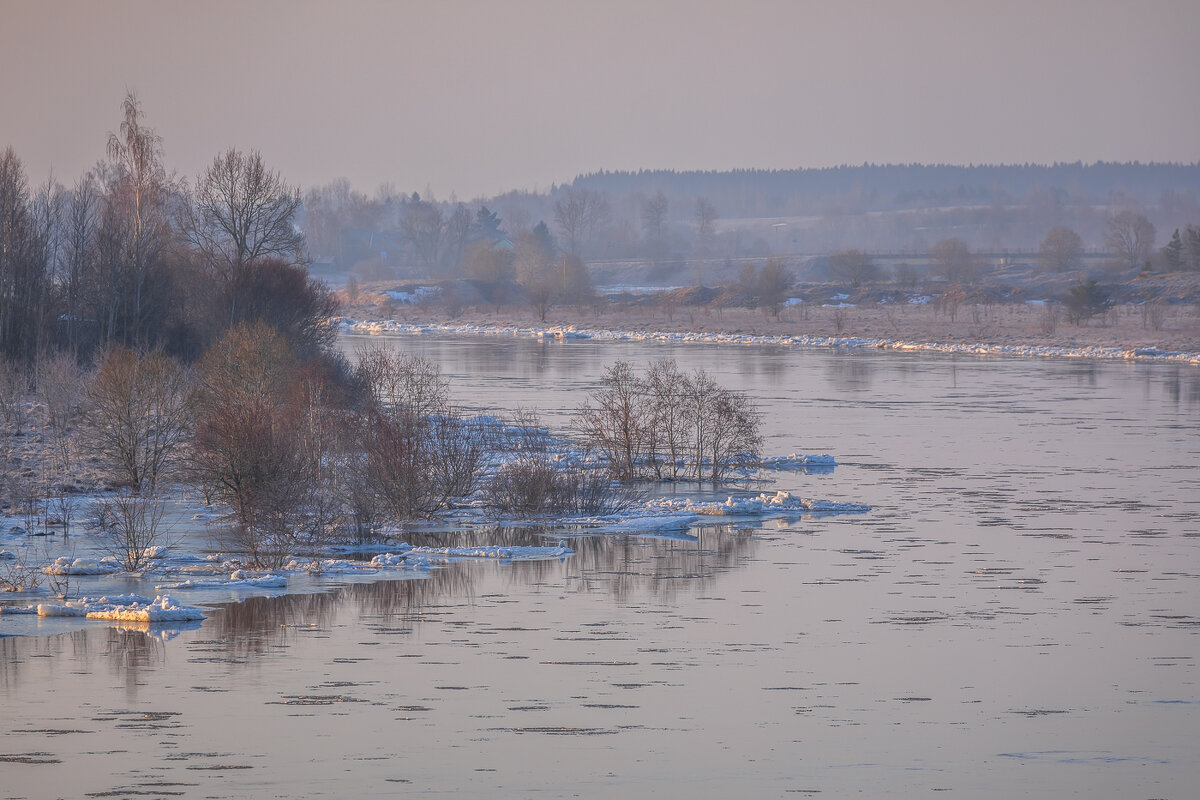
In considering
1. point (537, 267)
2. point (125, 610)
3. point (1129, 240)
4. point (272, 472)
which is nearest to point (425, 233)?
point (537, 267)

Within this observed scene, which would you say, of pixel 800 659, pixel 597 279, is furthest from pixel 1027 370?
pixel 597 279

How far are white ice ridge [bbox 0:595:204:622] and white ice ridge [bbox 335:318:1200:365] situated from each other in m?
49.8

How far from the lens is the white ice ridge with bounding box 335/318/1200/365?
58.9 metres

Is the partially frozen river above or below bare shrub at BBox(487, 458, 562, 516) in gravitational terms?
below

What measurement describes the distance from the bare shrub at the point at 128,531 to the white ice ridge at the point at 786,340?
4704cm

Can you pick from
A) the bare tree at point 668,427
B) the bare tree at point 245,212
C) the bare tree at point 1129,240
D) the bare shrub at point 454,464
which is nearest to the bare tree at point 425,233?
the bare tree at point 1129,240

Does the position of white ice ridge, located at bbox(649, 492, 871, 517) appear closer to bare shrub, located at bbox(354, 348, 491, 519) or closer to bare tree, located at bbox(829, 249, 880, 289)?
bare shrub, located at bbox(354, 348, 491, 519)

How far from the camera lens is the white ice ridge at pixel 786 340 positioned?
58.9 m

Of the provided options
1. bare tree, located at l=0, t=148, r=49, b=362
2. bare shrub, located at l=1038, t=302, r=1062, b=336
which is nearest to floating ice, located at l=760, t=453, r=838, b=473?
bare tree, located at l=0, t=148, r=49, b=362

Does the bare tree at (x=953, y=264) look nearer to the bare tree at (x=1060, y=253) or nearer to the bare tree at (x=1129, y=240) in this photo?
the bare tree at (x=1060, y=253)

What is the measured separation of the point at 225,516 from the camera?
1816cm

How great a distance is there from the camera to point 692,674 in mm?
11352

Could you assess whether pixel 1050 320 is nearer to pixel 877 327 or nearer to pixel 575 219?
pixel 877 327

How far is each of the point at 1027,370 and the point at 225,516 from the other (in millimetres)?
38877
